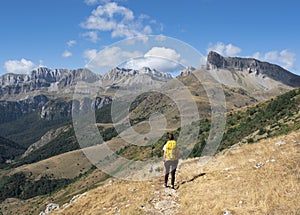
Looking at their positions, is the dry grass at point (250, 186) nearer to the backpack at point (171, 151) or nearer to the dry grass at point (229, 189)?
the dry grass at point (229, 189)

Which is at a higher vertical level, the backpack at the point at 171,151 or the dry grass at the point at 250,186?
the backpack at the point at 171,151

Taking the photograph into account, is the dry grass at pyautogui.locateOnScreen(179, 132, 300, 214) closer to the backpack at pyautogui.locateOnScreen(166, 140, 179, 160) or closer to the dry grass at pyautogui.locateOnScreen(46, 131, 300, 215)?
the dry grass at pyautogui.locateOnScreen(46, 131, 300, 215)

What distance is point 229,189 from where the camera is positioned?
18.8m

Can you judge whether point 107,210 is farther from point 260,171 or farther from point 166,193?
point 260,171

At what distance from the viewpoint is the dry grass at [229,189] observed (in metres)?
16.5

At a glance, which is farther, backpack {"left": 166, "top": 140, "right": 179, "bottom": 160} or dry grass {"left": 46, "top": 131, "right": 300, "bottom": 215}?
backpack {"left": 166, "top": 140, "right": 179, "bottom": 160}

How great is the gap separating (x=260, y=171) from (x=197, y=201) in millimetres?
5109

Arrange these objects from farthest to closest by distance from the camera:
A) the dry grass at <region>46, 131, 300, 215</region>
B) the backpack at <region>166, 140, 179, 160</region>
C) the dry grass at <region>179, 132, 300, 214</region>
Result: the backpack at <region>166, 140, 179, 160</region>
the dry grass at <region>46, 131, 300, 215</region>
the dry grass at <region>179, 132, 300, 214</region>

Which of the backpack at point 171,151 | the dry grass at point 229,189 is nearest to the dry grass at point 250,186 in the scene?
the dry grass at point 229,189

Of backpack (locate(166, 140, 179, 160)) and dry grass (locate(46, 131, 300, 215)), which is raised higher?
backpack (locate(166, 140, 179, 160))

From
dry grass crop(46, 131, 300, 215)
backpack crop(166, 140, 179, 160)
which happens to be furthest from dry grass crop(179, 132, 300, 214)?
backpack crop(166, 140, 179, 160)

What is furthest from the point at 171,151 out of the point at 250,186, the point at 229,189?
the point at 250,186

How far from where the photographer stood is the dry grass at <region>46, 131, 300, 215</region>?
648 inches

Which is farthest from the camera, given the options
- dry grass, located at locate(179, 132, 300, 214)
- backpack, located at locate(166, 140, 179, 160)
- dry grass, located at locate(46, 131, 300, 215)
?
backpack, located at locate(166, 140, 179, 160)
